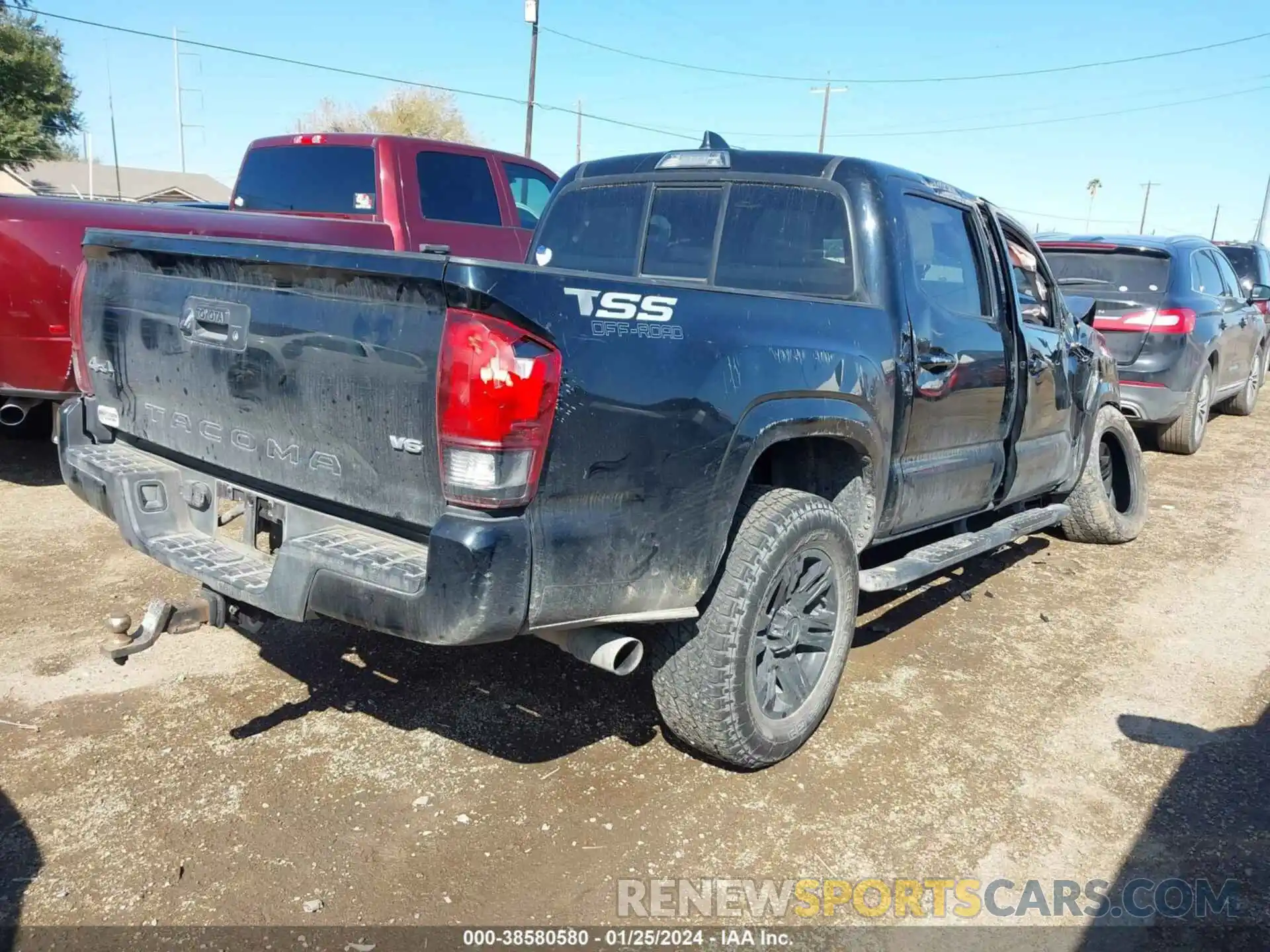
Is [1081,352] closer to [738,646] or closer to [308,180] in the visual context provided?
[738,646]

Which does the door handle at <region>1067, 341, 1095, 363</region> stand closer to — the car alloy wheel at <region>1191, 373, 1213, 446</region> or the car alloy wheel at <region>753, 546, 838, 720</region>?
the car alloy wheel at <region>753, 546, 838, 720</region>

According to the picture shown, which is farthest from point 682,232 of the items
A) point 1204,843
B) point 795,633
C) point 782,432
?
point 1204,843

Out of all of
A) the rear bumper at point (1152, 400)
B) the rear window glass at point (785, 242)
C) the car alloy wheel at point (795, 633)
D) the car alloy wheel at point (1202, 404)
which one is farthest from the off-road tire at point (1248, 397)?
the car alloy wheel at point (795, 633)

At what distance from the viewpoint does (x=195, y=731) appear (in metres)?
3.38

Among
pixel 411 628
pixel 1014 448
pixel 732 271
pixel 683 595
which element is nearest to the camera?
pixel 411 628

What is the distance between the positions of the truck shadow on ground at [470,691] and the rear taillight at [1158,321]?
19.8 ft

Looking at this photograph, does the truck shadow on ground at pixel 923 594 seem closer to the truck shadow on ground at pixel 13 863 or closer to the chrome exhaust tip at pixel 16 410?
the truck shadow on ground at pixel 13 863

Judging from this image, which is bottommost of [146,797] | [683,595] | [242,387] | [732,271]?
[146,797]

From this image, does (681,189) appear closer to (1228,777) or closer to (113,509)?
(113,509)

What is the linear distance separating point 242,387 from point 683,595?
1.39 m

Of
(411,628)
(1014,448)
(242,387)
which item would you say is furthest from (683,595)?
(1014,448)

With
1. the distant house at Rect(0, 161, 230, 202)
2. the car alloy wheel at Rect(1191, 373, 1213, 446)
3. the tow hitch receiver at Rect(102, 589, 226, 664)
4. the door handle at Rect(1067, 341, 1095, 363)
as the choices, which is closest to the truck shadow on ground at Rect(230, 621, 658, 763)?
the tow hitch receiver at Rect(102, 589, 226, 664)

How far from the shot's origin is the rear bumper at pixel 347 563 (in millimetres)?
2330

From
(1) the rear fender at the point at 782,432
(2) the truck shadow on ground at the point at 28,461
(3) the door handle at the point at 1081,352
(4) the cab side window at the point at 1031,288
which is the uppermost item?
(4) the cab side window at the point at 1031,288
